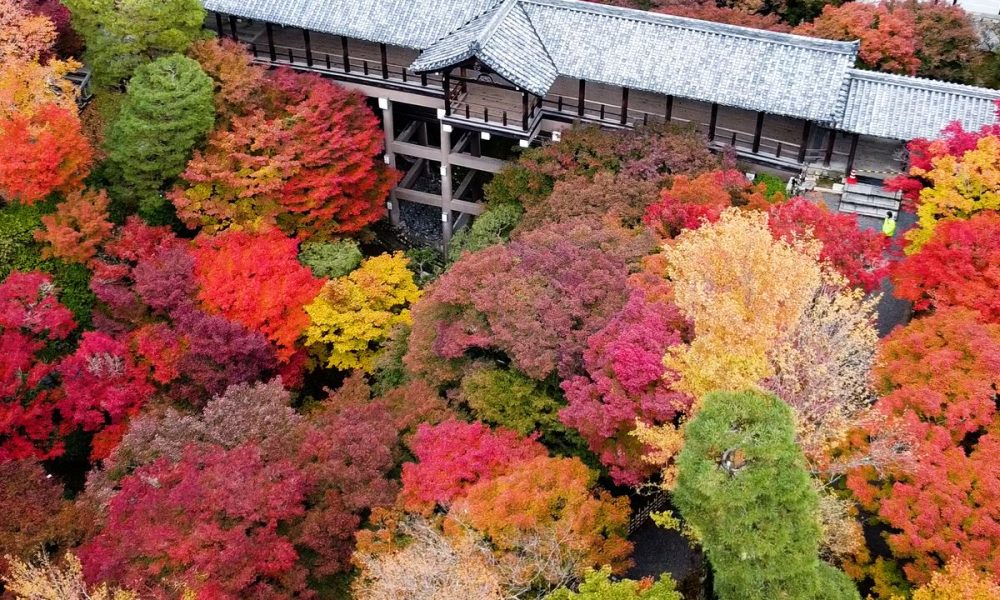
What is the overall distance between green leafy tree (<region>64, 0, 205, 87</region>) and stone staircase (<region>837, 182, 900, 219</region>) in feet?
75.6

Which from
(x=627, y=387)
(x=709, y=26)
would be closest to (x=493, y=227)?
(x=709, y=26)

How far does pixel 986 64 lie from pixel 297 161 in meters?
25.2

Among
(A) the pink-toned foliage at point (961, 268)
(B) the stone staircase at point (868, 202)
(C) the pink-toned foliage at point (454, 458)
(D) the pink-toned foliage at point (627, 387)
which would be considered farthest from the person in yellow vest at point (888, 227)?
(C) the pink-toned foliage at point (454, 458)

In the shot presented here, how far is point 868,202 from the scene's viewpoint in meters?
29.4

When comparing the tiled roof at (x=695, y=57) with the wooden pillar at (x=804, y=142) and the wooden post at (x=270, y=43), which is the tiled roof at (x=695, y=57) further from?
the wooden post at (x=270, y=43)

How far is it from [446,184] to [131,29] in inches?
492

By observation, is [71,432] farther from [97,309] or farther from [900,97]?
[900,97]

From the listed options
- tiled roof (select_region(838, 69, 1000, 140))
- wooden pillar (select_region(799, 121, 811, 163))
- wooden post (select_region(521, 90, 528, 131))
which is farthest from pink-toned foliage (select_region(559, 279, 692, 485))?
tiled roof (select_region(838, 69, 1000, 140))

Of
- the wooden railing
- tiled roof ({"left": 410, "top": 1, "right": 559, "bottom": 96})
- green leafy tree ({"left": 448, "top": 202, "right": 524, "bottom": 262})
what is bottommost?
green leafy tree ({"left": 448, "top": 202, "right": 524, "bottom": 262})

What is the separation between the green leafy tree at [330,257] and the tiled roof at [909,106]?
1645 cm

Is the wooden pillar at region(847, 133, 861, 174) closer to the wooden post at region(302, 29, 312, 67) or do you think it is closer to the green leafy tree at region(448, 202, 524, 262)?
the green leafy tree at region(448, 202, 524, 262)

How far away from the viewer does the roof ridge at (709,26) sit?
28.0 metres

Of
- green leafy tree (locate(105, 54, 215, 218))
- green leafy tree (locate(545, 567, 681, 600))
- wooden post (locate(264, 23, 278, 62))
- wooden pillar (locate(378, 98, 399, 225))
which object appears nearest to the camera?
green leafy tree (locate(545, 567, 681, 600))

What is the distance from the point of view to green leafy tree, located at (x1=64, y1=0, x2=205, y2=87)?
101 ft
